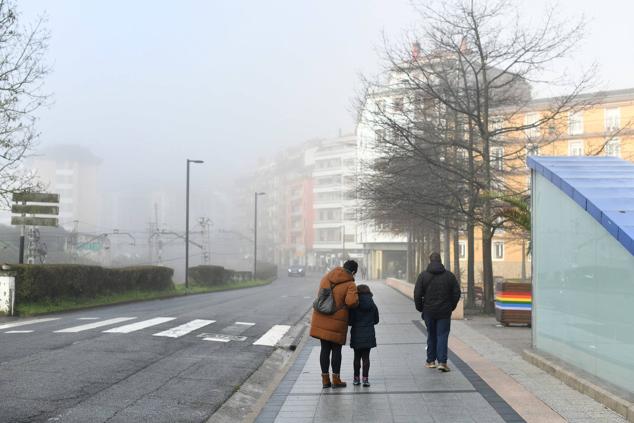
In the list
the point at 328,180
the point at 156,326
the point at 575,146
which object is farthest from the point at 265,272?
the point at 156,326

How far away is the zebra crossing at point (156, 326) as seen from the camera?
15.0 meters

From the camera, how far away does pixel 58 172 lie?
161125 millimetres

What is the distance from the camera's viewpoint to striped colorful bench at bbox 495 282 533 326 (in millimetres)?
17578

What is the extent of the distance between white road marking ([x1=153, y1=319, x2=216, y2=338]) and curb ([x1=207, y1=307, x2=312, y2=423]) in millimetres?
2318

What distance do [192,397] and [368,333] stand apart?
2.34m

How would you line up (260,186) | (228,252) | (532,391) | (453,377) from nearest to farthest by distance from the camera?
(532,391), (453,377), (228,252), (260,186)

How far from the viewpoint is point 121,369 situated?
10.0 metres

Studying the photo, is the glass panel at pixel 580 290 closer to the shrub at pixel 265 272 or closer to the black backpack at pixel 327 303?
the black backpack at pixel 327 303

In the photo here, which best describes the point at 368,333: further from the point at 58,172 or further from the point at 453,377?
the point at 58,172

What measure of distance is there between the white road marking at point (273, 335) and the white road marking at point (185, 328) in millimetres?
1738

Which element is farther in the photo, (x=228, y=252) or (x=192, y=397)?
(x=228, y=252)

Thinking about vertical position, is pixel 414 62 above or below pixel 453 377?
above

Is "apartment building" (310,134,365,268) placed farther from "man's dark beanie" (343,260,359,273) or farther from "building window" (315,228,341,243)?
"man's dark beanie" (343,260,359,273)

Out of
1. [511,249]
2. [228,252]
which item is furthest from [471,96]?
[228,252]
